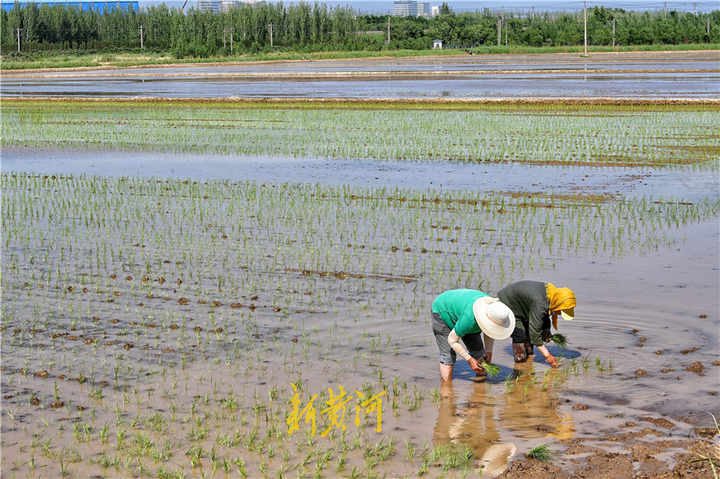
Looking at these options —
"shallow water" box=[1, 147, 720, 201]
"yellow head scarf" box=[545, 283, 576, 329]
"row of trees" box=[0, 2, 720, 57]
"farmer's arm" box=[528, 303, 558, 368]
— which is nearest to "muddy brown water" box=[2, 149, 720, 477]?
"farmer's arm" box=[528, 303, 558, 368]

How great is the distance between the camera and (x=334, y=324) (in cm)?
633

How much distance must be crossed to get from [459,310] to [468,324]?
0.47 ft

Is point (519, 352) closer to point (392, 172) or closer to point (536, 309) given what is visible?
point (536, 309)

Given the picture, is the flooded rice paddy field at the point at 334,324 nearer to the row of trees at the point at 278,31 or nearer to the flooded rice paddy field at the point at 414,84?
the flooded rice paddy field at the point at 414,84

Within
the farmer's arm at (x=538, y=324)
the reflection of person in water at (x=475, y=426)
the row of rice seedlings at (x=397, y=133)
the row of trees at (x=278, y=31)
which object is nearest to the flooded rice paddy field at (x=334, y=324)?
the reflection of person in water at (x=475, y=426)

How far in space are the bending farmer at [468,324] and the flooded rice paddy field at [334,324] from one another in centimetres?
21

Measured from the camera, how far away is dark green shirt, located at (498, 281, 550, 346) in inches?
205

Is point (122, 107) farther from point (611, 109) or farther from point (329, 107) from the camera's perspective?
point (611, 109)

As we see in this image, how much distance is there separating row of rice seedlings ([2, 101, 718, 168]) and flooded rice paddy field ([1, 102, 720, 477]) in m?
3.21

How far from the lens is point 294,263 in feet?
26.3

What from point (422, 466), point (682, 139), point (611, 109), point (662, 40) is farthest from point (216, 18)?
Result: point (422, 466)

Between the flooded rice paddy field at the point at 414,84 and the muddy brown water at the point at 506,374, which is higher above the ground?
the flooded rice paddy field at the point at 414,84

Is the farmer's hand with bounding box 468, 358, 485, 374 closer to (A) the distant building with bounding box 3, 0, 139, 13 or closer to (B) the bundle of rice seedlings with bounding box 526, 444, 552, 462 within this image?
(B) the bundle of rice seedlings with bounding box 526, 444, 552, 462

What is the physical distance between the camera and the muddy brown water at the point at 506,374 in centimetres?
450
